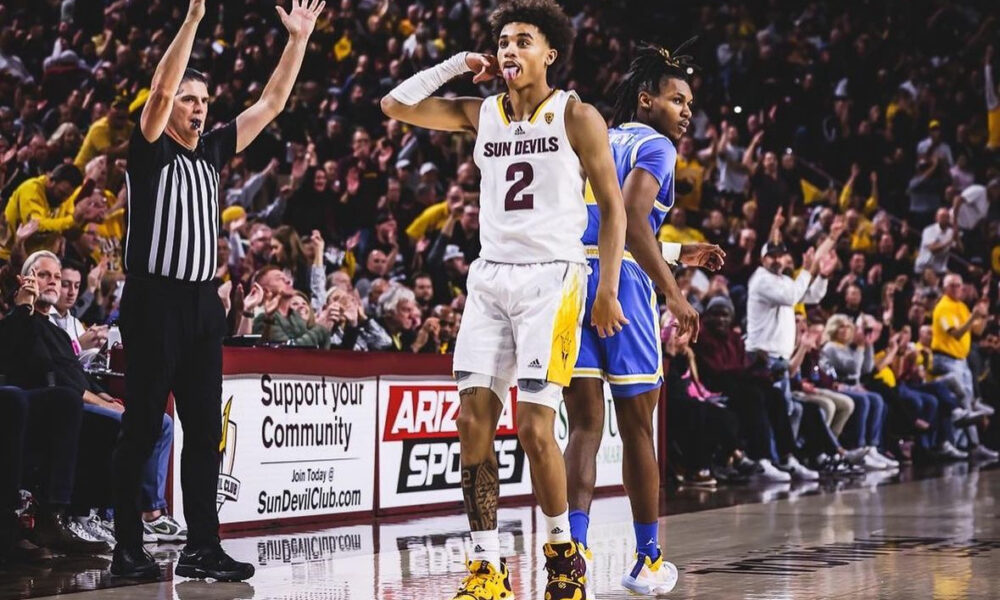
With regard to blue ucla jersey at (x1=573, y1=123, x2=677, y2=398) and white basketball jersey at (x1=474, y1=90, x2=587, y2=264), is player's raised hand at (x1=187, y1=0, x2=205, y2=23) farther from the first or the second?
blue ucla jersey at (x1=573, y1=123, x2=677, y2=398)

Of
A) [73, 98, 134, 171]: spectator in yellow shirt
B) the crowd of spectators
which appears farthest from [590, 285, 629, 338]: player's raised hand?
[73, 98, 134, 171]: spectator in yellow shirt

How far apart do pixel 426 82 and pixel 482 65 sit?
0.80 ft

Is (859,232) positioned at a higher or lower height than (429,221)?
higher

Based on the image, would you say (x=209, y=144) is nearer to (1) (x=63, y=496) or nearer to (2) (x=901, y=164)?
(1) (x=63, y=496)

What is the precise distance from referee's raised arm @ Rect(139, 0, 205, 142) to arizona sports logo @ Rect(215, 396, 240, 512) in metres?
2.70

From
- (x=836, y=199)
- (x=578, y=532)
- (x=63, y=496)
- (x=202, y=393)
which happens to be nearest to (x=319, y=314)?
(x=63, y=496)

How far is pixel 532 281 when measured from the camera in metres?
5.30

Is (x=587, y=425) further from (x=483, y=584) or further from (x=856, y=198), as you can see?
(x=856, y=198)

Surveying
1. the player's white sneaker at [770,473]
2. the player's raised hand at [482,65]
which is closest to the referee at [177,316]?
the player's raised hand at [482,65]

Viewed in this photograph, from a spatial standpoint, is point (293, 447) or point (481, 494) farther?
point (293, 447)

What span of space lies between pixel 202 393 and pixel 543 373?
195cm

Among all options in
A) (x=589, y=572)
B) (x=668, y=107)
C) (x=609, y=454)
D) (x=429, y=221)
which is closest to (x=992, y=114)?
(x=429, y=221)

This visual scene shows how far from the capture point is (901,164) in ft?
71.1

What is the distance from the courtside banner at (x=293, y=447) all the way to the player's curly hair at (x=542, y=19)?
148 inches
